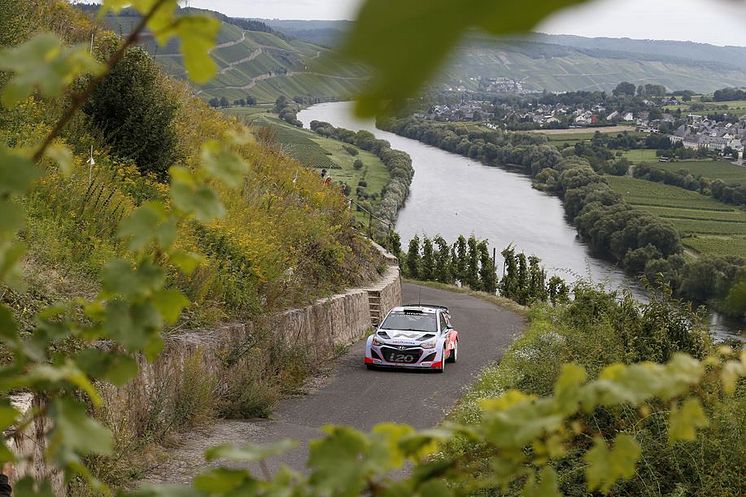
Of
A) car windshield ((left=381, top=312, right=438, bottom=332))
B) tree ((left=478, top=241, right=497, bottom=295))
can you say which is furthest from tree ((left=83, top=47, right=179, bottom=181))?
tree ((left=478, top=241, right=497, bottom=295))

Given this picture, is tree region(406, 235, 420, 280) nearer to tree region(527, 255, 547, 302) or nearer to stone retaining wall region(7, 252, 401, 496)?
tree region(527, 255, 547, 302)

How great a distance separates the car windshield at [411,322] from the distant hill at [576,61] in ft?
39.3

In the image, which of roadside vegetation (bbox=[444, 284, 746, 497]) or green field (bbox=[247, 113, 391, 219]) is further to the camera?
roadside vegetation (bbox=[444, 284, 746, 497])

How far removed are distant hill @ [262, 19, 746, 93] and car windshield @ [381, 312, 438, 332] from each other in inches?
472

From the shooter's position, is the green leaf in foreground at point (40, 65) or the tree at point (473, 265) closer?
the green leaf in foreground at point (40, 65)

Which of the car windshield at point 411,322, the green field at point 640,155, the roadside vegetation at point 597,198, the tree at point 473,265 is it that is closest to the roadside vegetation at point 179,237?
the car windshield at point 411,322

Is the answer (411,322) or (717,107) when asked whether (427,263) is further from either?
(717,107)

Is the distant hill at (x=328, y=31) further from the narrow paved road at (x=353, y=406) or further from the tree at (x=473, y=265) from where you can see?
the tree at (x=473, y=265)

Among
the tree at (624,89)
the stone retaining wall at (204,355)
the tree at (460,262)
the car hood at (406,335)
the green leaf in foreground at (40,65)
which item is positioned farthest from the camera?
the tree at (460,262)

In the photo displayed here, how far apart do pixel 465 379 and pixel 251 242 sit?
3836mm

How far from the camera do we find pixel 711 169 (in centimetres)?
118

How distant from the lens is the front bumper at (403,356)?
41.5 feet

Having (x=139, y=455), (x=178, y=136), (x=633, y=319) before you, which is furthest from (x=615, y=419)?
(x=178, y=136)

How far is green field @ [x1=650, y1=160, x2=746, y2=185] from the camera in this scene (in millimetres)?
1087
